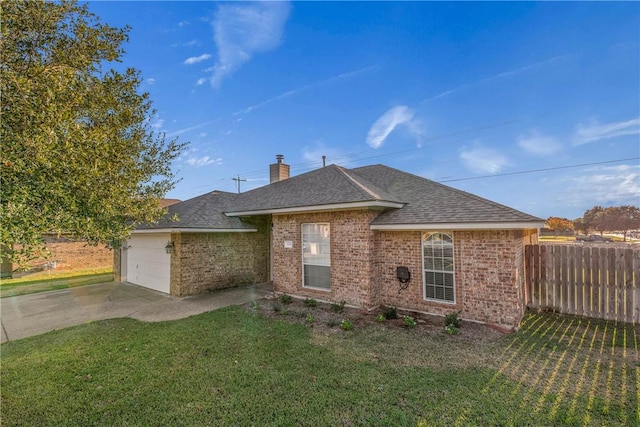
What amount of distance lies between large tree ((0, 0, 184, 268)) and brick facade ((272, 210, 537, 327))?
5.29 metres

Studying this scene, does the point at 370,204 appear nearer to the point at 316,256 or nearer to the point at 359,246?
the point at 359,246

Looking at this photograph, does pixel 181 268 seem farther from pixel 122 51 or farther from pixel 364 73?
pixel 364 73

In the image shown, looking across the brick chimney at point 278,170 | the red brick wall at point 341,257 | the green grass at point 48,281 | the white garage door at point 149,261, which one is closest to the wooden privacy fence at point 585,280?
the red brick wall at point 341,257

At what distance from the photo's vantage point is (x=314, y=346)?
5.61 metres

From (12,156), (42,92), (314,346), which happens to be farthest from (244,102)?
(314,346)

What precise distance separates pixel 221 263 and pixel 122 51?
7.84 m

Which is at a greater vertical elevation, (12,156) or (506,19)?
(506,19)

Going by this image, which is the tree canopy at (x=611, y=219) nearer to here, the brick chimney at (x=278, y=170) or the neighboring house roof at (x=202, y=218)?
the brick chimney at (x=278, y=170)

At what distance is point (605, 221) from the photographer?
93.7ft

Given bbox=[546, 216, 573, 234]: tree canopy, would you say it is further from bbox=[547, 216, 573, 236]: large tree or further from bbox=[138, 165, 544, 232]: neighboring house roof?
bbox=[138, 165, 544, 232]: neighboring house roof

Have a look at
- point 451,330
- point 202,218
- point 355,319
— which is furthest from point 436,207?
point 202,218

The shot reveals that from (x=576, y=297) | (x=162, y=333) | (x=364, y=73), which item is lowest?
(x=162, y=333)

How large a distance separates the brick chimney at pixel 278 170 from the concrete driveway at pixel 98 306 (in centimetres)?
595

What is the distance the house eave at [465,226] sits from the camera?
6.08m
